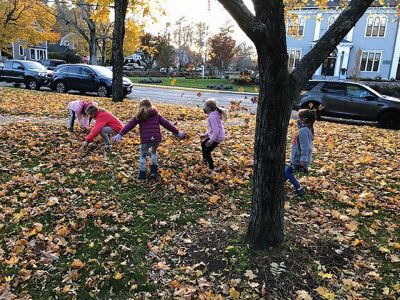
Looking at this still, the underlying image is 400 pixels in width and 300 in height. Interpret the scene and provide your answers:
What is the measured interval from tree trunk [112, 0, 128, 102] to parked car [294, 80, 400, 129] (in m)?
7.35

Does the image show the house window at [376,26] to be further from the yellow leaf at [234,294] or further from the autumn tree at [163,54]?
the yellow leaf at [234,294]

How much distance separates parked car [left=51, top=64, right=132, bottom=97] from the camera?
19.3 meters

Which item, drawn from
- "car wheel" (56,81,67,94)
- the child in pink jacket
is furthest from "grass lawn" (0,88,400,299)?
"car wheel" (56,81,67,94)

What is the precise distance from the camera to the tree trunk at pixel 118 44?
15000mm

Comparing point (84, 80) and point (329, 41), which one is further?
point (84, 80)

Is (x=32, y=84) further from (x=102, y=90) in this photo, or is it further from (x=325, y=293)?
(x=325, y=293)

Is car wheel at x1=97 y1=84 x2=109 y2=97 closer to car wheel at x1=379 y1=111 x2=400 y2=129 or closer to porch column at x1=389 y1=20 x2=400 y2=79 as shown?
car wheel at x1=379 y1=111 x2=400 y2=129

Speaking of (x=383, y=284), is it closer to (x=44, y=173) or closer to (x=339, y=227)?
(x=339, y=227)

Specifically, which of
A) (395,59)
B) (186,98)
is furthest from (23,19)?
(395,59)

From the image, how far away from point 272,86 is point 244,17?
2.30ft

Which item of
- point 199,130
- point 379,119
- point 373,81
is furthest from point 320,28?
point 199,130

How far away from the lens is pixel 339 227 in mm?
4539

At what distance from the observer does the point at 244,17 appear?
3082 mm

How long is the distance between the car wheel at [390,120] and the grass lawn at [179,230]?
6.53 m
